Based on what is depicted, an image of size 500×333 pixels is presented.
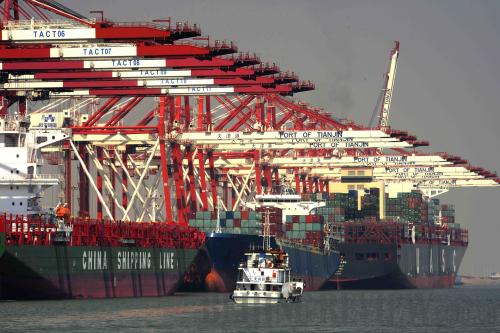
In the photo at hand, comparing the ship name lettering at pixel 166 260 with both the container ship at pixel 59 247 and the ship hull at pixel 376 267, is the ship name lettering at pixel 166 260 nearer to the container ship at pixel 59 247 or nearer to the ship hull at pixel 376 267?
the container ship at pixel 59 247

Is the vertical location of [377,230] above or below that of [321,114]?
below

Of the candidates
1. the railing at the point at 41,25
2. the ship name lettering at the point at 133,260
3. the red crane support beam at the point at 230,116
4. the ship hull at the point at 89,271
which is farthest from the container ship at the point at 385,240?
the railing at the point at 41,25

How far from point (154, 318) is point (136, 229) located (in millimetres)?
19631

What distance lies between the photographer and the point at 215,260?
99.2 meters

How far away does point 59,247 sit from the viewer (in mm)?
75500

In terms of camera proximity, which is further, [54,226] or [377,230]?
[377,230]

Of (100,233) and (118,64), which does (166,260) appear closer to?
(100,233)

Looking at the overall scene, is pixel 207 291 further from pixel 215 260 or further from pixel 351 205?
pixel 351 205

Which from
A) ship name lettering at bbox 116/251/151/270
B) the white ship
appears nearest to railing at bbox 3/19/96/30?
the white ship

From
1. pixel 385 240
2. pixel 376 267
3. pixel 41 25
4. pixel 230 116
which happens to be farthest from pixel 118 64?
pixel 385 240

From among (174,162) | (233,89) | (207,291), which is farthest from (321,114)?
(233,89)

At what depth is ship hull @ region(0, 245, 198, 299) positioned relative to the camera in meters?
72.8

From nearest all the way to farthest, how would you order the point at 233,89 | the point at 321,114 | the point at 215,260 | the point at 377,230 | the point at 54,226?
the point at 54,226 < the point at 233,89 < the point at 215,260 < the point at 377,230 < the point at 321,114

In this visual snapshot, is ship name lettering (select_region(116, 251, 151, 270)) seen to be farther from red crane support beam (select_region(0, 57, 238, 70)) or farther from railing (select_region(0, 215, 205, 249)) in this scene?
red crane support beam (select_region(0, 57, 238, 70))
